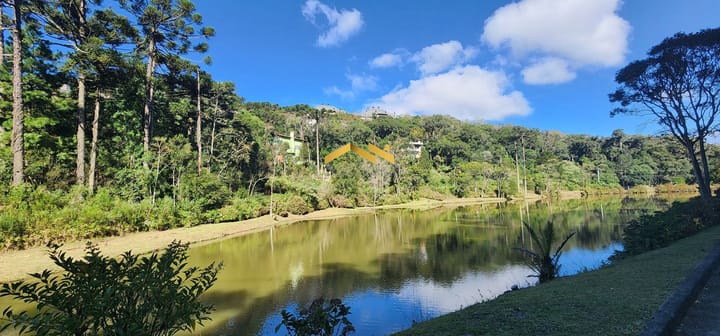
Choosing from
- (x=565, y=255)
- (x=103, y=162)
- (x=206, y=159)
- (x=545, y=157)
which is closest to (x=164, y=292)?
(x=565, y=255)

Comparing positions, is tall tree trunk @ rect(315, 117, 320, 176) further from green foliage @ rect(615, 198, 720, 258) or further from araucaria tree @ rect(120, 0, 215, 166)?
green foliage @ rect(615, 198, 720, 258)

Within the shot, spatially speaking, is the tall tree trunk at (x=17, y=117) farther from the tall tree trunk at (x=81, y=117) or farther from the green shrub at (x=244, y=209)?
the green shrub at (x=244, y=209)

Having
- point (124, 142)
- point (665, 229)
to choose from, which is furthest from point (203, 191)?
point (665, 229)

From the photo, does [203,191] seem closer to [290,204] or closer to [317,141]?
[290,204]

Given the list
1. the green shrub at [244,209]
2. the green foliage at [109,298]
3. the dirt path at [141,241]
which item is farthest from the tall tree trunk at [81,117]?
the green foliage at [109,298]

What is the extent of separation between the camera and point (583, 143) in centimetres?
5897

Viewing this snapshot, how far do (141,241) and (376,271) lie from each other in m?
9.79

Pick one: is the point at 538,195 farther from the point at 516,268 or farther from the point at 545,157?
the point at 516,268

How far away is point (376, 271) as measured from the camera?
901 cm

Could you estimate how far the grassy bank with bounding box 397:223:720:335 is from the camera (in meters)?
2.96

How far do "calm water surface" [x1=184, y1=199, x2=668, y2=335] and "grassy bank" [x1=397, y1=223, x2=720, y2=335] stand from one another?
1.89 metres

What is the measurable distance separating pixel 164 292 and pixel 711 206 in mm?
14647

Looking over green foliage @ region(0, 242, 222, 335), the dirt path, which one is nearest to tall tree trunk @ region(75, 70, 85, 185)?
the dirt path

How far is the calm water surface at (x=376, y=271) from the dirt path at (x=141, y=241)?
158 centimetres
